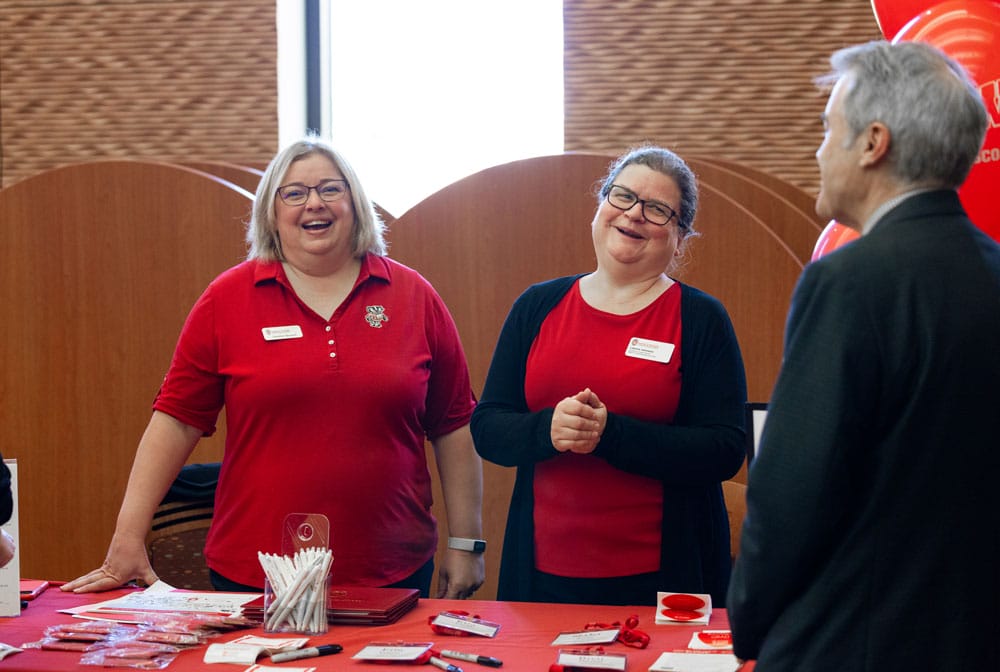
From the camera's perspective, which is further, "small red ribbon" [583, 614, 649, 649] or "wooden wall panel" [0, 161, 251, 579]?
"wooden wall panel" [0, 161, 251, 579]

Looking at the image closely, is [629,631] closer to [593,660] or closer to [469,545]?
[593,660]

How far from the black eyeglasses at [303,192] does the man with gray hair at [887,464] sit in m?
1.36

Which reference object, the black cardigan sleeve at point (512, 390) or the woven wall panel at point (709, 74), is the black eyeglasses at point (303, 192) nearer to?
the black cardigan sleeve at point (512, 390)

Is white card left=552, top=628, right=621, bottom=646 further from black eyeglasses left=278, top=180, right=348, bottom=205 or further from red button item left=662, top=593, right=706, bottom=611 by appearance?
black eyeglasses left=278, top=180, right=348, bottom=205

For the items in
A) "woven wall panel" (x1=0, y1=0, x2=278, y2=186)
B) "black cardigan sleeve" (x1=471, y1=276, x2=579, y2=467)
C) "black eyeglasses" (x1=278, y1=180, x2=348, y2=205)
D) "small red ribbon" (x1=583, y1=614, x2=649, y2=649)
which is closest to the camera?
"small red ribbon" (x1=583, y1=614, x2=649, y2=649)

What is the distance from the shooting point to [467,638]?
1.83 meters

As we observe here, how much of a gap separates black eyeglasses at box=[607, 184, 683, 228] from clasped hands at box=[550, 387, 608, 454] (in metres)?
0.42

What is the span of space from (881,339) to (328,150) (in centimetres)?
154

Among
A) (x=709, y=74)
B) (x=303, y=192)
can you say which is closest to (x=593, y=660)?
(x=303, y=192)

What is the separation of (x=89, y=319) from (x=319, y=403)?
2076 mm

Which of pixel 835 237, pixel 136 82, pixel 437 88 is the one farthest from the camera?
pixel 437 88

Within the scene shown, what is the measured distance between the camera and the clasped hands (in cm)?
202

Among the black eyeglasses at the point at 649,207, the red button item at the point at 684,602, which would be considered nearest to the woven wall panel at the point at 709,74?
the black eyeglasses at the point at 649,207

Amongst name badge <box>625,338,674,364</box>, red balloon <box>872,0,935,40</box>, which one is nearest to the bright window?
red balloon <box>872,0,935,40</box>
